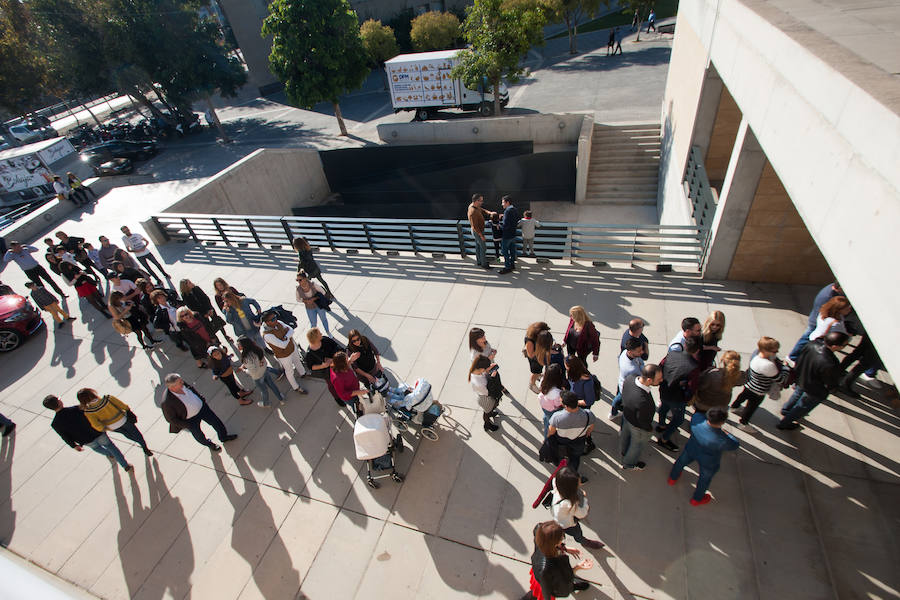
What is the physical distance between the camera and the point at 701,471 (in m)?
4.46

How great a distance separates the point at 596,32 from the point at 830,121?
39723 millimetres

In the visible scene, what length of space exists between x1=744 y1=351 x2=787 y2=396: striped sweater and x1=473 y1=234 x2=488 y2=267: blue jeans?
5.48 meters

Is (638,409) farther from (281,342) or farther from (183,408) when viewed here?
(183,408)

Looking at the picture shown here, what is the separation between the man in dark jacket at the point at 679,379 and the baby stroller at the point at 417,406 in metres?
3.01

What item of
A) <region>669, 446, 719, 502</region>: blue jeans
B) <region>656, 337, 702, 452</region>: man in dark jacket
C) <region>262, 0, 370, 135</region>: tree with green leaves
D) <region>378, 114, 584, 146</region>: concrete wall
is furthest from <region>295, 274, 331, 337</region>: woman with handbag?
<region>262, 0, 370, 135</region>: tree with green leaves

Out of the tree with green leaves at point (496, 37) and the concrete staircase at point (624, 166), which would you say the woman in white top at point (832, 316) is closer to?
the concrete staircase at point (624, 166)

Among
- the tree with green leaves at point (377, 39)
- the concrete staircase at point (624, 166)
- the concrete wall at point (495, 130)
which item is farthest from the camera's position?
the tree with green leaves at point (377, 39)

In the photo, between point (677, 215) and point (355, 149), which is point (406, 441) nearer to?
point (677, 215)

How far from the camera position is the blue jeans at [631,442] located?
4707 mm

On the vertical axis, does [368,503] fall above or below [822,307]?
below

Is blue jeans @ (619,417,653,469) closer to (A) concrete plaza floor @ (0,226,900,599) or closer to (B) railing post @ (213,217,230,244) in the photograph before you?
(A) concrete plaza floor @ (0,226,900,599)

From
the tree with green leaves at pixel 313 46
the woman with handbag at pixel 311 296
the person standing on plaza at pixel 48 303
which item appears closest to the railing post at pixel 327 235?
the woman with handbag at pixel 311 296

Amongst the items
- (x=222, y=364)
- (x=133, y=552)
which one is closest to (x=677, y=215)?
(x=222, y=364)

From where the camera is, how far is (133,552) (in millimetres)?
5355
